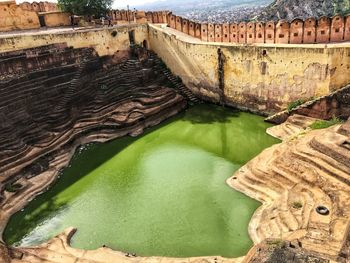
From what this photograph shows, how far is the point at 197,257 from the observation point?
26.9 ft

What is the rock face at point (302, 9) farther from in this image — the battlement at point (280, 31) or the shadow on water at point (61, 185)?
the shadow on water at point (61, 185)

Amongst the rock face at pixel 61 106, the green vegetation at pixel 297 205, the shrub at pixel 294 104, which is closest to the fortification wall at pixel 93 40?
the rock face at pixel 61 106

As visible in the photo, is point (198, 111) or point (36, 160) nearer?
point (36, 160)

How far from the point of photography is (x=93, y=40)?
15.5 m

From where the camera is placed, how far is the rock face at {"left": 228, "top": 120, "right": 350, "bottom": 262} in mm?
7859

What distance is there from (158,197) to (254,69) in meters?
6.62

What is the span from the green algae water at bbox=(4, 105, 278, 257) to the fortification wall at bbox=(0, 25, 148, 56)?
14.3 feet

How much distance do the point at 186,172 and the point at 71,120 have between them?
5.37 metres

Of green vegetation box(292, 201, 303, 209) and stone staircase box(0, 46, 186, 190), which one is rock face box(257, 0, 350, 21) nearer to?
stone staircase box(0, 46, 186, 190)

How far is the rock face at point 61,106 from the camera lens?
1195 centimetres

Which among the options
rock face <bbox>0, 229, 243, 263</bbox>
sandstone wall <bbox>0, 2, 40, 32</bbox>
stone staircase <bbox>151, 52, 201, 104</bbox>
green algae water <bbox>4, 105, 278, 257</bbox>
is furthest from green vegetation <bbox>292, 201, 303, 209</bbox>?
sandstone wall <bbox>0, 2, 40, 32</bbox>

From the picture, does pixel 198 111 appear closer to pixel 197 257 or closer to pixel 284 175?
pixel 284 175

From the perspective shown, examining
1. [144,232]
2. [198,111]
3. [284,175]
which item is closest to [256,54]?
[198,111]

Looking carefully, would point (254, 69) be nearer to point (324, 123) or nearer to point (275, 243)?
point (324, 123)
